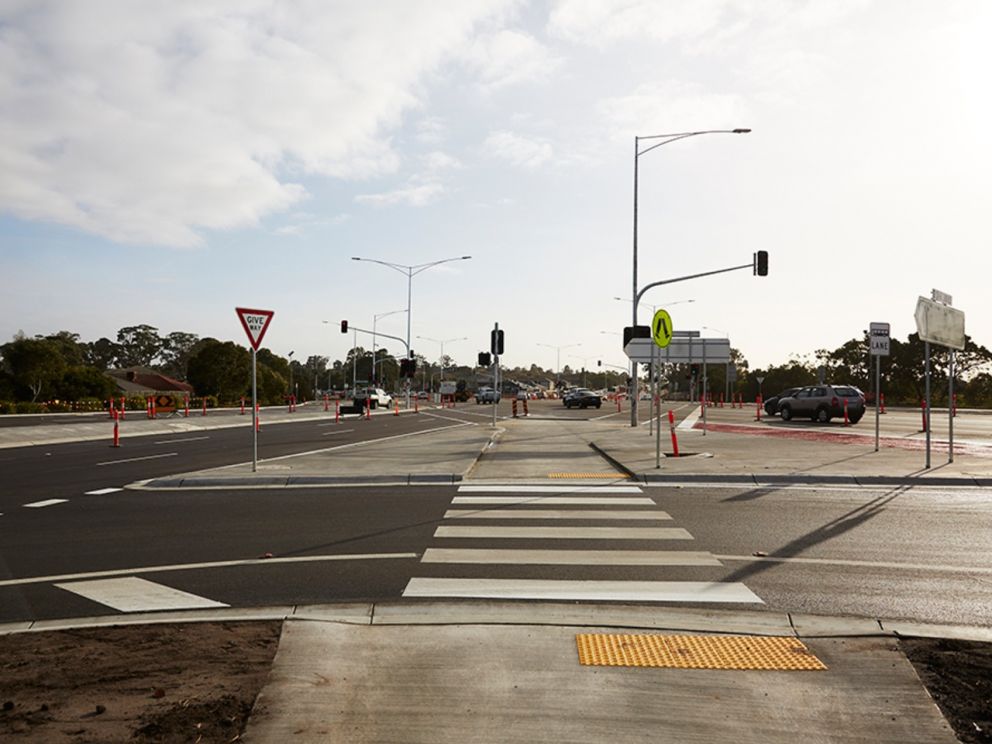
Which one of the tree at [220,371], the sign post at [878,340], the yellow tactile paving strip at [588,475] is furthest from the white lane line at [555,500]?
the tree at [220,371]

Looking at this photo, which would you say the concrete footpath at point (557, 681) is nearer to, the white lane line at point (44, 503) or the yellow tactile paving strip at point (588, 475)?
the white lane line at point (44, 503)

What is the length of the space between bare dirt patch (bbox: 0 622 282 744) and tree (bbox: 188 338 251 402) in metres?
66.9

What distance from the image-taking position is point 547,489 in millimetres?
13102

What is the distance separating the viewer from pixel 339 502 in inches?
473

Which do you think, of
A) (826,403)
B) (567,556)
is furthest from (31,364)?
(567,556)

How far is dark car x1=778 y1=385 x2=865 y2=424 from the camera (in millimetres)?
35375

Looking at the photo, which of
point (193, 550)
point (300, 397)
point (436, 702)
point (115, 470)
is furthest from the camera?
point (300, 397)

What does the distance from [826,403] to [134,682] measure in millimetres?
35299

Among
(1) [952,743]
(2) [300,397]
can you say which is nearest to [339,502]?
(1) [952,743]

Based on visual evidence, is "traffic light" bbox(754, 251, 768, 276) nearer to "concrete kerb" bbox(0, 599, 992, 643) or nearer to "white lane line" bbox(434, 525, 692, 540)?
"white lane line" bbox(434, 525, 692, 540)

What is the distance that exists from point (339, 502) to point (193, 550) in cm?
346

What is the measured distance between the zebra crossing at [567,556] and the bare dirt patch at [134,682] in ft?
6.09

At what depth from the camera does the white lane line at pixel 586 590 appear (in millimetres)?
6680

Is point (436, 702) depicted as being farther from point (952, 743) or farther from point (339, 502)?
point (339, 502)
